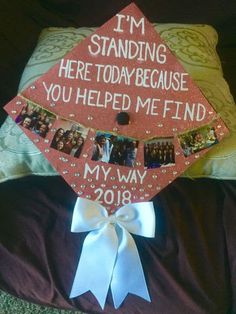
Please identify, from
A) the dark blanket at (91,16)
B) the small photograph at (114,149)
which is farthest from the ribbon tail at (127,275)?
the dark blanket at (91,16)

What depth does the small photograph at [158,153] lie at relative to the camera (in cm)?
71

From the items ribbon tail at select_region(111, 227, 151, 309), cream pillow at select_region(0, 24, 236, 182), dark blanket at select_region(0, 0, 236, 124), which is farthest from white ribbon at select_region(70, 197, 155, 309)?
dark blanket at select_region(0, 0, 236, 124)

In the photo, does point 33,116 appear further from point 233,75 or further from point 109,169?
point 233,75

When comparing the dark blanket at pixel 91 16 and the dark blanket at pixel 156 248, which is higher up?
the dark blanket at pixel 91 16

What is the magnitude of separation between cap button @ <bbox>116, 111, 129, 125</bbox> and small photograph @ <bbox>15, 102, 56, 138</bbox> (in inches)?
4.0

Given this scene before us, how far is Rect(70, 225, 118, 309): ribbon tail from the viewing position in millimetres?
683

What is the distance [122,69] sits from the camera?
0.71m

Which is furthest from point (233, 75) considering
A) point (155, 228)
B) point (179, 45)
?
point (155, 228)

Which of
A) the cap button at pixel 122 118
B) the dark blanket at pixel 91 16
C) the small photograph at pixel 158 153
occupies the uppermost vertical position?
the dark blanket at pixel 91 16

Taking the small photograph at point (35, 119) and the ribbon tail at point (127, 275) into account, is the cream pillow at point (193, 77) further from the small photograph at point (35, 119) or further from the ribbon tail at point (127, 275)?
the ribbon tail at point (127, 275)

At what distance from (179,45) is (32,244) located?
17.7 inches

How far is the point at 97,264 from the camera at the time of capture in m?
0.69

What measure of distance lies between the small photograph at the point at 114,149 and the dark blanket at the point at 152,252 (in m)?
0.11

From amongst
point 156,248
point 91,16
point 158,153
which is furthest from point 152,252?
point 91,16
